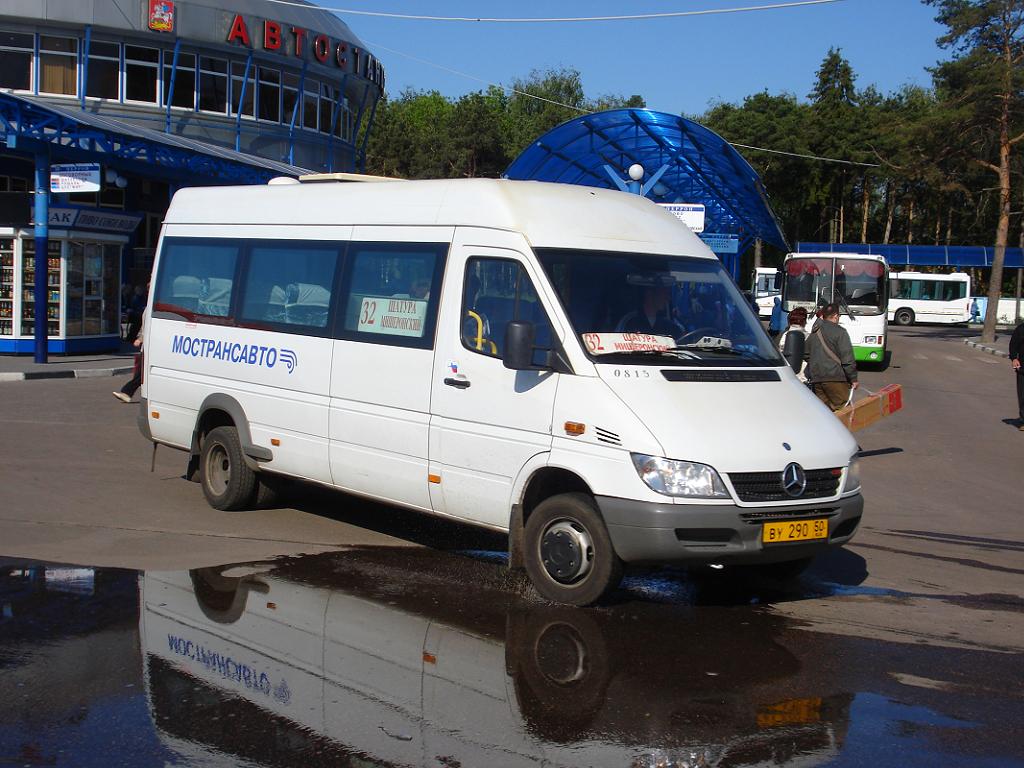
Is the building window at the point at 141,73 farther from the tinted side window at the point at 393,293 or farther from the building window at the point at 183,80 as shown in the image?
the tinted side window at the point at 393,293

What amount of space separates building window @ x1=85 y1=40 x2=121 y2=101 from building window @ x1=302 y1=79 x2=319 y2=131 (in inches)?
293

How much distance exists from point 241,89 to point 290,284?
33.1m

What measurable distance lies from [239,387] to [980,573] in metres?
6.03

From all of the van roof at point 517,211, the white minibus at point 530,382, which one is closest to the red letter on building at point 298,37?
the white minibus at point 530,382

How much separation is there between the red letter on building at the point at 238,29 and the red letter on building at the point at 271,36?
891 millimetres

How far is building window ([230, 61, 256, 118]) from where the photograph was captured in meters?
39.8

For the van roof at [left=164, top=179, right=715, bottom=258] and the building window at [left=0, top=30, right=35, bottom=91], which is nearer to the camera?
the van roof at [left=164, top=179, right=715, bottom=258]

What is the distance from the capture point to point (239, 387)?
9445 millimetres

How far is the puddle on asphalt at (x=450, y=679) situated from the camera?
15.6 feet

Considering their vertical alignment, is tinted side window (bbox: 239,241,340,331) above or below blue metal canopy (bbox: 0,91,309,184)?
below

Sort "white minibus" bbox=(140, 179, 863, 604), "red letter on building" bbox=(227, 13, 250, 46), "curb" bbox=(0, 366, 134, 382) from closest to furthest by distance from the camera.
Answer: "white minibus" bbox=(140, 179, 863, 604) → "curb" bbox=(0, 366, 134, 382) → "red letter on building" bbox=(227, 13, 250, 46)

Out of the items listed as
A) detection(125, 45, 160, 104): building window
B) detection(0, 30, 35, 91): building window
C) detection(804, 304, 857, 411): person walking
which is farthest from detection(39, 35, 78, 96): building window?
detection(804, 304, 857, 411): person walking

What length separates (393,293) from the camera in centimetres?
820

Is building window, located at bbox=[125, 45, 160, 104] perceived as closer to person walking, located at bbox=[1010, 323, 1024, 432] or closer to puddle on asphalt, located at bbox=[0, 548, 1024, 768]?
person walking, located at bbox=[1010, 323, 1024, 432]
